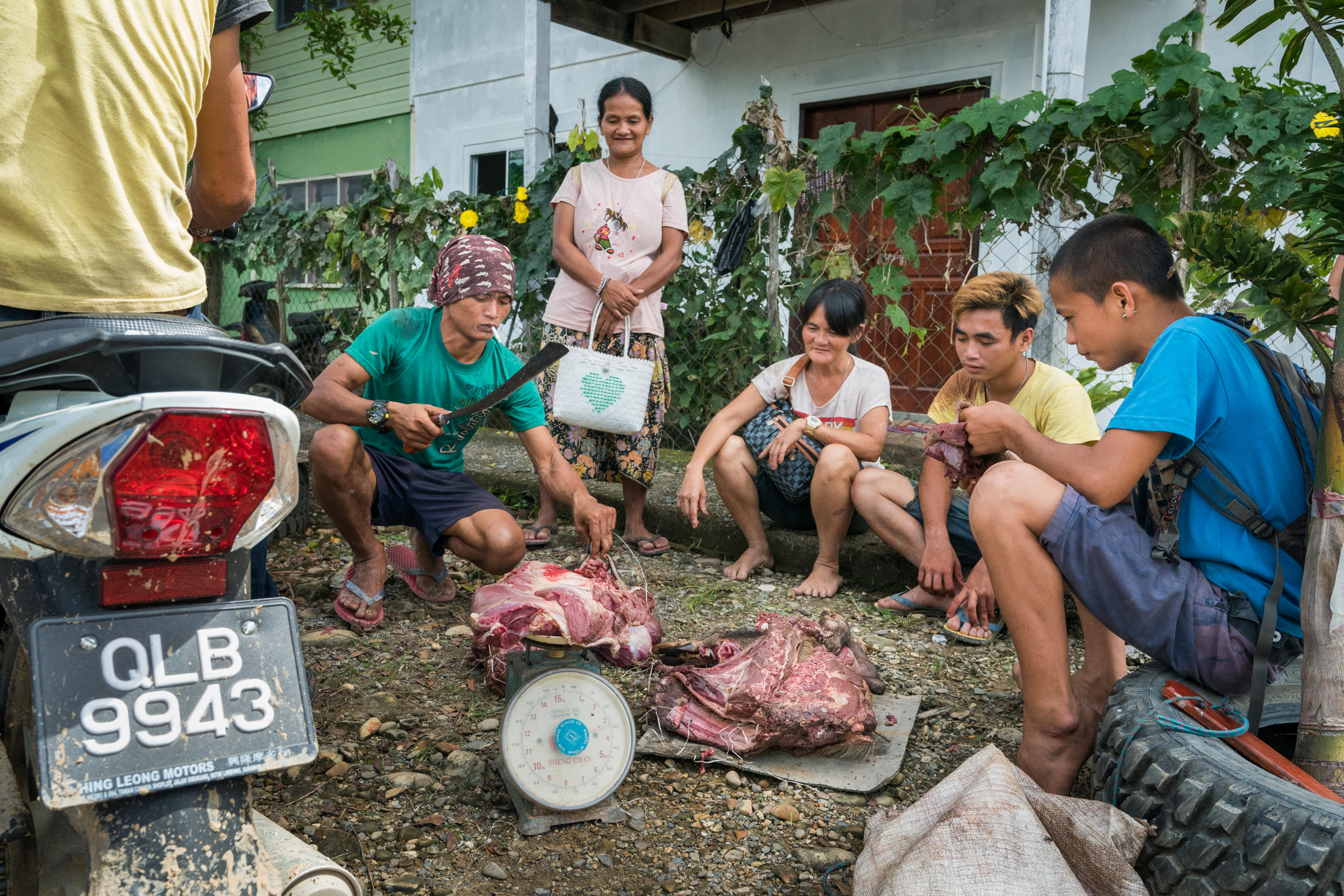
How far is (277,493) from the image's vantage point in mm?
1268

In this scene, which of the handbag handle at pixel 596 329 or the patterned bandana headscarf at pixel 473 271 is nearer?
the patterned bandana headscarf at pixel 473 271

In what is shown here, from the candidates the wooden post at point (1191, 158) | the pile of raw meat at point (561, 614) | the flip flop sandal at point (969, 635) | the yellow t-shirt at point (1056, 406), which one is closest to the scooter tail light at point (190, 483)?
the pile of raw meat at point (561, 614)

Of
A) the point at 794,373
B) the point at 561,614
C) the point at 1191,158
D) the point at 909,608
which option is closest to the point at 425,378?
the point at 561,614

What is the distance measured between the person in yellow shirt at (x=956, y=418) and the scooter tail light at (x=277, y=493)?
8.64 ft

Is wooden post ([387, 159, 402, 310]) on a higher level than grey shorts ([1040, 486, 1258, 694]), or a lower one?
higher

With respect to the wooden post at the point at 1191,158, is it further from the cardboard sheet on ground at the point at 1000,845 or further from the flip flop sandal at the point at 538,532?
the flip flop sandal at the point at 538,532

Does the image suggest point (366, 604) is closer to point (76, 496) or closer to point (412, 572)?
point (412, 572)

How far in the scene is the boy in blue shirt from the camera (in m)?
1.99

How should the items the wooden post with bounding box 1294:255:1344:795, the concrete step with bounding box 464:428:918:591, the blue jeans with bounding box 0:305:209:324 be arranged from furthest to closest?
the concrete step with bounding box 464:428:918:591, the wooden post with bounding box 1294:255:1344:795, the blue jeans with bounding box 0:305:209:324

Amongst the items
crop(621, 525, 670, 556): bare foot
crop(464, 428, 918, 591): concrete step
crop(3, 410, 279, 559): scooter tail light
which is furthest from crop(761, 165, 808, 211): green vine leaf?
crop(3, 410, 279, 559): scooter tail light

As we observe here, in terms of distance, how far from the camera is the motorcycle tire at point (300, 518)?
4.64m

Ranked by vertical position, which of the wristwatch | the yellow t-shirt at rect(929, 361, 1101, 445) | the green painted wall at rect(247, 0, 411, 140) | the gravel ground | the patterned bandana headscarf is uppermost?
the green painted wall at rect(247, 0, 411, 140)

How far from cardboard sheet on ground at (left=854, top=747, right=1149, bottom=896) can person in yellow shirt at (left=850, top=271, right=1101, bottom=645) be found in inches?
65.9

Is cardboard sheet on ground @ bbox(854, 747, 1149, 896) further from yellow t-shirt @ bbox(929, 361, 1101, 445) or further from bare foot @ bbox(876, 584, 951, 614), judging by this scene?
bare foot @ bbox(876, 584, 951, 614)
